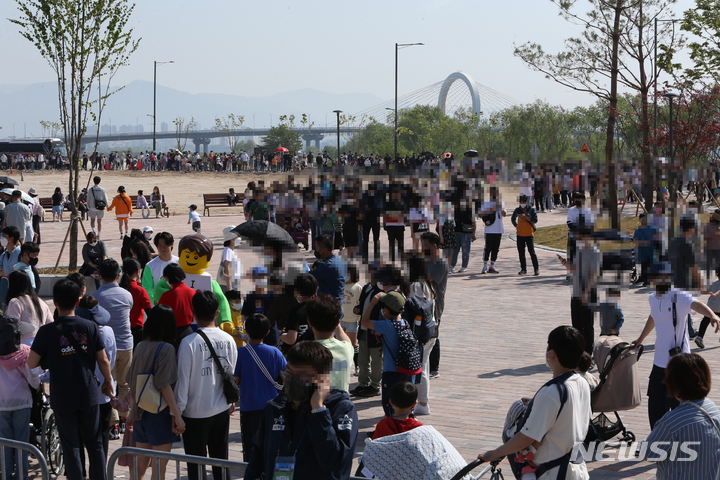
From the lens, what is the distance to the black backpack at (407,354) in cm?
659

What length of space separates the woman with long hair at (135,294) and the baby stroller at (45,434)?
1.20 m

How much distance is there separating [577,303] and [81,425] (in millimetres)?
5501

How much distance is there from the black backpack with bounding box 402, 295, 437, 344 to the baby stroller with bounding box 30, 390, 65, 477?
10.5 feet

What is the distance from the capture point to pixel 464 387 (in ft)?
27.5

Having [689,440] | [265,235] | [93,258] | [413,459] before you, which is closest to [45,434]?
[265,235]

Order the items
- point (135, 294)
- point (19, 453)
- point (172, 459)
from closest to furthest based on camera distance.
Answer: point (172, 459)
point (19, 453)
point (135, 294)

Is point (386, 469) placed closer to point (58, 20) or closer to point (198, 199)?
point (58, 20)

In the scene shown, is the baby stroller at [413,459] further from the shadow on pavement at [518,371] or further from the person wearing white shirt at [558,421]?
the shadow on pavement at [518,371]

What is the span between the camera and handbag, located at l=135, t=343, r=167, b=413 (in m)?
5.06

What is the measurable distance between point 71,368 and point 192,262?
1.83 metres

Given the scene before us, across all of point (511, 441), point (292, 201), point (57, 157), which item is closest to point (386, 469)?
point (511, 441)

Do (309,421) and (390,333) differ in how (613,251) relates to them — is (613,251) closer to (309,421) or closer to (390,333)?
(390,333)

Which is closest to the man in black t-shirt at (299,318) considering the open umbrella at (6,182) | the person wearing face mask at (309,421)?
the person wearing face mask at (309,421)

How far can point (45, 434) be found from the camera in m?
6.06
